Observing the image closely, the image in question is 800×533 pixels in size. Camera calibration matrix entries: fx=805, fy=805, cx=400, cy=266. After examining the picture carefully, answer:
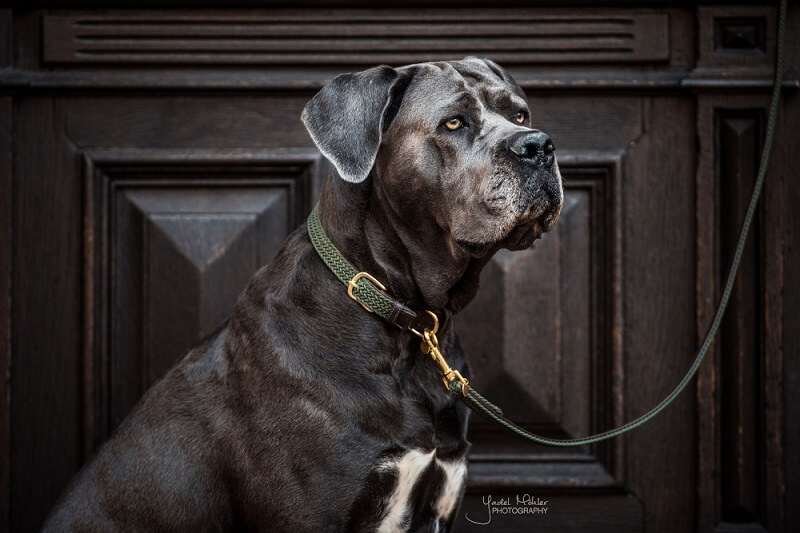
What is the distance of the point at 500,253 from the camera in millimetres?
2889

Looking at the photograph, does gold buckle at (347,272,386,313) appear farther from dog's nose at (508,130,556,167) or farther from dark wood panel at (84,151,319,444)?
dark wood panel at (84,151,319,444)

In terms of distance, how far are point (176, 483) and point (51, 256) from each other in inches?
46.9

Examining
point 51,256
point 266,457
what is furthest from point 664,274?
point 51,256

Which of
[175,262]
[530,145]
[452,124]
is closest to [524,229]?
[530,145]

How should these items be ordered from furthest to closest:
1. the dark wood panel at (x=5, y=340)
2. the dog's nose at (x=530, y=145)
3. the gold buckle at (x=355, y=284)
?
the dark wood panel at (x=5, y=340) < the gold buckle at (x=355, y=284) < the dog's nose at (x=530, y=145)

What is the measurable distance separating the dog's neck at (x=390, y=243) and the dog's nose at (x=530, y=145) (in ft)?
0.94

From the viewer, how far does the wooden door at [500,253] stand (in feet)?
9.30

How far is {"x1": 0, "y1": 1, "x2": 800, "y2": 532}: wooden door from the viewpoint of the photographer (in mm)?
2834

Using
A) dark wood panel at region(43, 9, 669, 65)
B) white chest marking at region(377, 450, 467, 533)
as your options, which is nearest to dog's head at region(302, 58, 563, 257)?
white chest marking at region(377, 450, 467, 533)

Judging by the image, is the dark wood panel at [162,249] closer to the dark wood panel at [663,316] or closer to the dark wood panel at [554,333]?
the dark wood panel at [554,333]

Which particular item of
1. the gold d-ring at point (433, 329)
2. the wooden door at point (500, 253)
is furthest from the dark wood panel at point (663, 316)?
the gold d-ring at point (433, 329)

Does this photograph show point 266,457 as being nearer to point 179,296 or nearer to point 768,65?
point 179,296

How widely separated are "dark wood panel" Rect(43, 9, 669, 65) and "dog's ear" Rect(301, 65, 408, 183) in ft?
2.58

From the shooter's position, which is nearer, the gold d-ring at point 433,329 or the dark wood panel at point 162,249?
the gold d-ring at point 433,329
